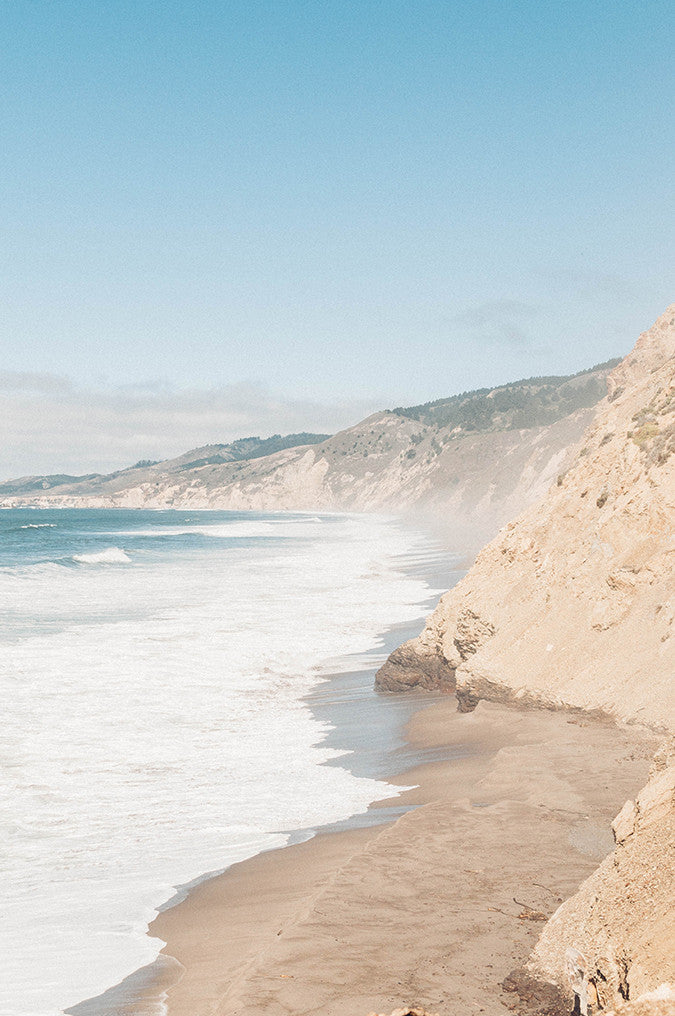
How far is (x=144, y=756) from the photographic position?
10438 mm

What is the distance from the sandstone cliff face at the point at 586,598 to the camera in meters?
9.84

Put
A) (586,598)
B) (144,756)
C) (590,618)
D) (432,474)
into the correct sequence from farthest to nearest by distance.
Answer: (432,474) < (586,598) < (590,618) < (144,756)

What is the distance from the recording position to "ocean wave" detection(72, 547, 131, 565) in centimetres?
4275

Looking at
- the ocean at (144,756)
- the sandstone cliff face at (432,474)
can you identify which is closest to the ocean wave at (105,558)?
the ocean at (144,756)

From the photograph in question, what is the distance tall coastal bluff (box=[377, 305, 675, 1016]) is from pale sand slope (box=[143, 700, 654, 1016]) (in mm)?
668

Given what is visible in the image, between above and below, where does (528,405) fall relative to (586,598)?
above

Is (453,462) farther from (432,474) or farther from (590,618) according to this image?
(590,618)

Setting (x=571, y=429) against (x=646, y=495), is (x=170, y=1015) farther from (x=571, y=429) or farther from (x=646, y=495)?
(x=571, y=429)

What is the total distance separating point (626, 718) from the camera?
913cm

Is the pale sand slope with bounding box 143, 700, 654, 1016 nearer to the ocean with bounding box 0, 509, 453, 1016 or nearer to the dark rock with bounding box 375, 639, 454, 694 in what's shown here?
the ocean with bounding box 0, 509, 453, 1016

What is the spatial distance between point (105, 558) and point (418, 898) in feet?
138

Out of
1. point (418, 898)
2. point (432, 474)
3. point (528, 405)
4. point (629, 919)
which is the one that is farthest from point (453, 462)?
point (629, 919)

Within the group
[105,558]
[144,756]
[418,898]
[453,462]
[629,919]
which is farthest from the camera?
[453,462]

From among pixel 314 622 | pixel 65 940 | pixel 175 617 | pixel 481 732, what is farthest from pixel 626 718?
pixel 175 617
